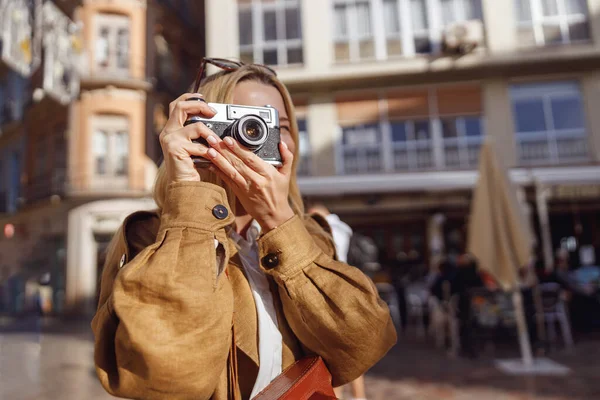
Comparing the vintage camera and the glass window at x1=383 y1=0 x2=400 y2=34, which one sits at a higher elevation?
Answer: the glass window at x1=383 y1=0 x2=400 y2=34

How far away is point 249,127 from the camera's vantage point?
95 centimetres

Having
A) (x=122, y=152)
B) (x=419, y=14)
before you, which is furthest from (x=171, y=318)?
(x=122, y=152)

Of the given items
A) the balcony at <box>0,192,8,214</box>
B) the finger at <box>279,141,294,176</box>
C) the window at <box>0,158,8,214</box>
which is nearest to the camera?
the finger at <box>279,141,294,176</box>

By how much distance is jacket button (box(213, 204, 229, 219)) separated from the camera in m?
0.86

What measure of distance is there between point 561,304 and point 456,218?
7776 mm

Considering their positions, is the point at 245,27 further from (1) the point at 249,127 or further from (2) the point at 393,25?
(1) the point at 249,127

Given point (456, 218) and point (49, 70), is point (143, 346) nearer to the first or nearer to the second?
point (456, 218)

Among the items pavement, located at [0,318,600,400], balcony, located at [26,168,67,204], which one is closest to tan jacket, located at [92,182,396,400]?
pavement, located at [0,318,600,400]

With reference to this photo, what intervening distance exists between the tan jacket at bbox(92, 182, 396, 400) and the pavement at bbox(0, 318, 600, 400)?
4203mm

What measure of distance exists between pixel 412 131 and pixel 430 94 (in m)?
1.39

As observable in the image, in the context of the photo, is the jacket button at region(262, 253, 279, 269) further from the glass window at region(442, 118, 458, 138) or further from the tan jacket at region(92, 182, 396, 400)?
the glass window at region(442, 118, 458, 138)

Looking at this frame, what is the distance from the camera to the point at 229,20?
1533cm

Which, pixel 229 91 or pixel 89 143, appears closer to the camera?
pixel 229 91

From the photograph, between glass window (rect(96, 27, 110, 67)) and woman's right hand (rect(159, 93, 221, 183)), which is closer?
woman's right hand (rect(159, 93, 221, 183))
